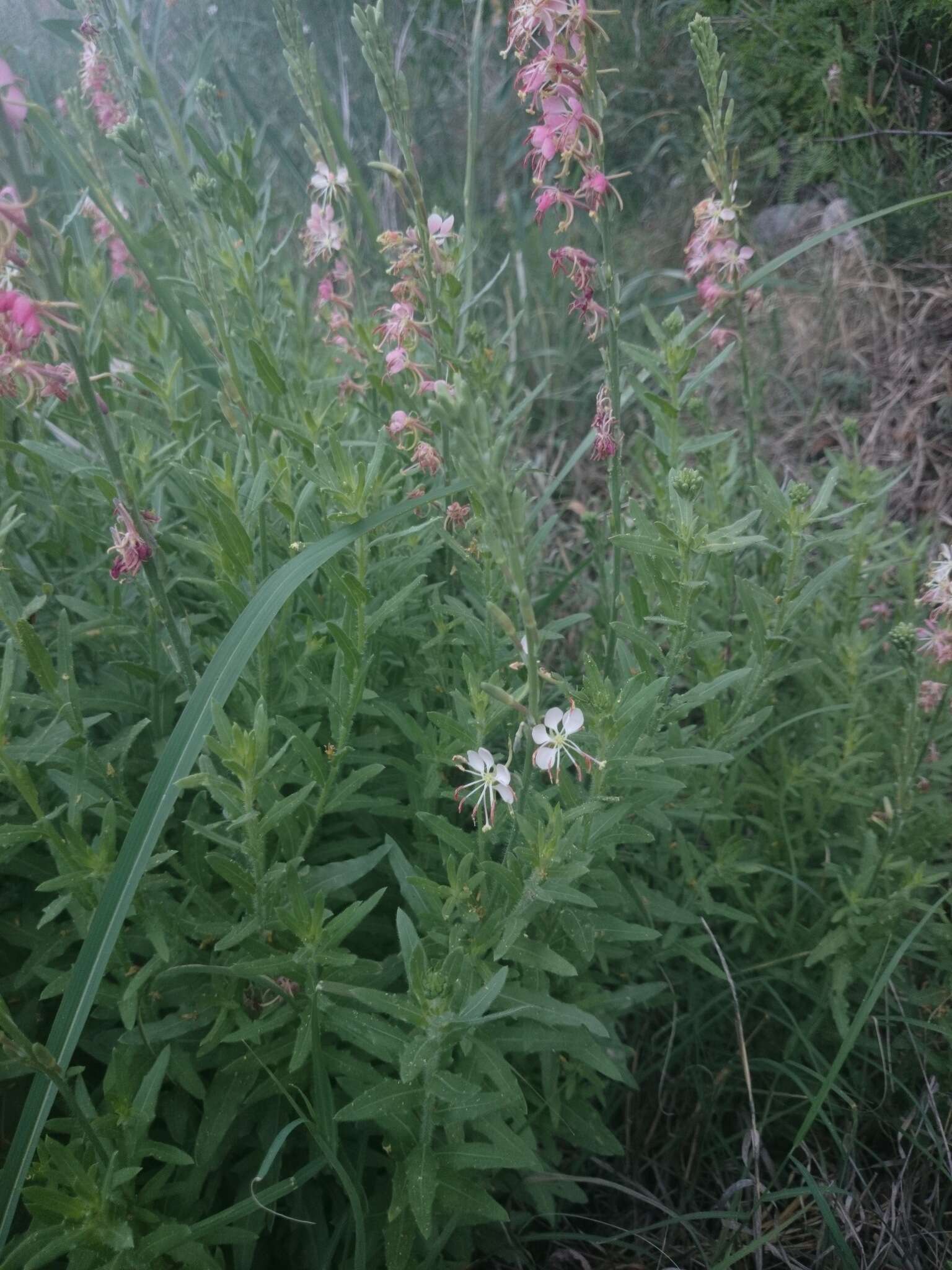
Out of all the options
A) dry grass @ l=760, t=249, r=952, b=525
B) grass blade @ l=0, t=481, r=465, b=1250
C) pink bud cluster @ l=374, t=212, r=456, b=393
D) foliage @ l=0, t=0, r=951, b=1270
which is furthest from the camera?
dry grass @ l=760, t=249, r=952, b=525

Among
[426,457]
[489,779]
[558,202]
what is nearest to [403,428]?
[426,457]

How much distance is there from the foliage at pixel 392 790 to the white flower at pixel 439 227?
2 cm

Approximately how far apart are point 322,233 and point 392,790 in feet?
5.04

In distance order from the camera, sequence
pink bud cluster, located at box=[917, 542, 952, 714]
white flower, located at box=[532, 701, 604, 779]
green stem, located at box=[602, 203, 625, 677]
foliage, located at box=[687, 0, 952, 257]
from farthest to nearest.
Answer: foliage, located at box=[687, 0, 952, 257]
pink bud cluster, located at box=[917, 542, 952, 714]
green stem, located at box=[602, 203, 625, 677]
white flower, located at box=[532, 701, 604, 779]

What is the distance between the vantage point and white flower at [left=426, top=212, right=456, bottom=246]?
87.5 inches

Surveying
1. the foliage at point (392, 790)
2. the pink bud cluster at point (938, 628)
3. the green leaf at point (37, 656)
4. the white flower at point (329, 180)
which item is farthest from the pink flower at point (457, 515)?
the pink bud cluster at point (938, 628)

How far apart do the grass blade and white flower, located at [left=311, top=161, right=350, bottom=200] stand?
1235mm

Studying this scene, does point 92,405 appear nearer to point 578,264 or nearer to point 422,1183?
point 578,264

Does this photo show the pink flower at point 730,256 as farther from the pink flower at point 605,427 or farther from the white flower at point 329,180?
the white flower at point 329,180

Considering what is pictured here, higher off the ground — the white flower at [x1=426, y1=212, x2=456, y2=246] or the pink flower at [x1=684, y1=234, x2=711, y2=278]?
the white flower at [x1=426, y1=212, x2=456, y2=246]

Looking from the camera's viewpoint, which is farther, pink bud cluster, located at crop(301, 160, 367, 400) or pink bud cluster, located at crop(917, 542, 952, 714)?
pink bud cluster, located at crop(301, 160, 367, 400)

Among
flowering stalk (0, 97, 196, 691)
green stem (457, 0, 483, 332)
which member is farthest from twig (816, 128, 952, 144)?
flowering stalk (0, 97, 196, 691)

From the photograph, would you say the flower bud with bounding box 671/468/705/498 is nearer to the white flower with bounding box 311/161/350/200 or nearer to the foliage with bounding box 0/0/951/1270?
the foliage with bounding box 0/0/951/1270

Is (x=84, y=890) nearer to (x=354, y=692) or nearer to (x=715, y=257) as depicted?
(x=354, y=692)
